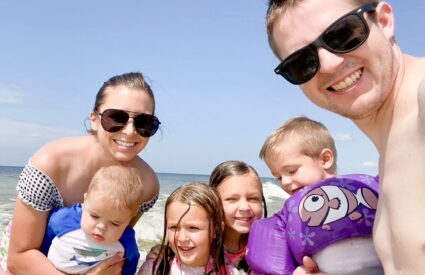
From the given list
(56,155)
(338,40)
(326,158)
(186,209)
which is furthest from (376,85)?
(56,155)

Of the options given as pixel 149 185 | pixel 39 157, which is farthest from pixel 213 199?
pixel 39 157

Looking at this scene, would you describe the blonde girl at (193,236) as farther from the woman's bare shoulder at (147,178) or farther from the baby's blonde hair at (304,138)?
the baby's blonde hair at (304,138)

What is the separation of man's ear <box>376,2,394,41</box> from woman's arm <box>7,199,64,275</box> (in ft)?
9.67

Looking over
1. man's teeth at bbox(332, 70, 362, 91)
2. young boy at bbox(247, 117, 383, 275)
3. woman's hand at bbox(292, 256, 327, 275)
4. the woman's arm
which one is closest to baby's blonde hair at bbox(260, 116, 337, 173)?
young boy at bbox(247, 117, 383, 275)

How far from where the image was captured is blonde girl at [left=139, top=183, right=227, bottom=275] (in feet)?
11.8

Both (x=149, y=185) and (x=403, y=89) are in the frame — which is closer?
(x=403, y=89)

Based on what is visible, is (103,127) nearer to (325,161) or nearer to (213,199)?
(213,199)

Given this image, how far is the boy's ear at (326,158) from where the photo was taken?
11.4 ft

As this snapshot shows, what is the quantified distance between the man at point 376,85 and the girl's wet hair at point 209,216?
166 cm

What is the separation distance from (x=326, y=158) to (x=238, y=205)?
833mm

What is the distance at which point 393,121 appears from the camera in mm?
2043

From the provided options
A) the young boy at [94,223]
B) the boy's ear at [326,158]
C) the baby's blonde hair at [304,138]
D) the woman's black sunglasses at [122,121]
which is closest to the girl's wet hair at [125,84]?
the woman's black sunglasses at [122,121]

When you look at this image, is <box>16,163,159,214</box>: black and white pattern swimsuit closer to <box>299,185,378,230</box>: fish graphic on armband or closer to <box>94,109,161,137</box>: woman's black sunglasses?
<box>94,109,161,137</box>: woman's black sunglasses

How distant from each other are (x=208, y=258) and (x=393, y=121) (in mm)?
2146
